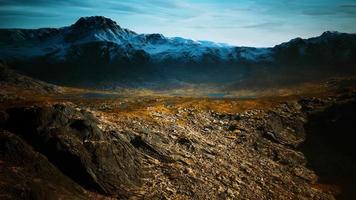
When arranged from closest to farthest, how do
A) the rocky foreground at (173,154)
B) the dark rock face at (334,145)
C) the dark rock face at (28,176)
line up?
the dark rock face at (28,176), the rocky foreground at (173,154), the dark rock face at (334,145)

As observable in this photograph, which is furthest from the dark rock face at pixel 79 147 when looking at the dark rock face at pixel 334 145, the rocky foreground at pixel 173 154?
the dark rock face at pixel 334 145

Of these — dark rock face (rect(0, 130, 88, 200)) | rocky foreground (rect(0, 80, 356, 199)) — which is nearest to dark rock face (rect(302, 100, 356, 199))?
rocky foreground (rect(0, 80, 356, 199))

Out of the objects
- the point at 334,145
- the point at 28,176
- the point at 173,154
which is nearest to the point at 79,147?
the point at 28,176

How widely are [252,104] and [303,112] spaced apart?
16538mm

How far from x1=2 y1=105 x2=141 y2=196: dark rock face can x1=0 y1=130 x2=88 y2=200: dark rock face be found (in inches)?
62.0

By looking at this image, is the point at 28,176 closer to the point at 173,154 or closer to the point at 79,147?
the point at 79,147

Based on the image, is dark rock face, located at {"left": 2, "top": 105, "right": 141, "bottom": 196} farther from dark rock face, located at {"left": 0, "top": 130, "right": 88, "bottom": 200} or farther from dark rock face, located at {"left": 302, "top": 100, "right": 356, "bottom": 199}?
dark rock face, located at {"left": 302, "top": 100, "right": 356, "bottom": 199}

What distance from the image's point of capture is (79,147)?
46.2 meters

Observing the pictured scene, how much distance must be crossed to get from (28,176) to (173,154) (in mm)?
26234

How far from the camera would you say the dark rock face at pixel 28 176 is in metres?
35.5

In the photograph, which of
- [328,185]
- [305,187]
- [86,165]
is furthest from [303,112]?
[86,165]

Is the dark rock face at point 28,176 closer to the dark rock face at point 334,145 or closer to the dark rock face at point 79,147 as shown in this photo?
the dark rock face at point 79,147

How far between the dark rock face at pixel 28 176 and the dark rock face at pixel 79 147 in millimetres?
1576

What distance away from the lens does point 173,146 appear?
63312 mm
